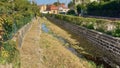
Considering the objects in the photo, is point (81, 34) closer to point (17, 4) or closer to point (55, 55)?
point (17, 4)

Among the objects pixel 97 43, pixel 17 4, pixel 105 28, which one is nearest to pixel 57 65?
pixel 97 43

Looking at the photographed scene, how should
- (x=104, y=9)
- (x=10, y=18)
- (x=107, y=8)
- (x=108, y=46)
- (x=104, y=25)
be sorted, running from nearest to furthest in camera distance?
(x=10, y=18)
(x=108, y=46)
(x=104, y=25)
(x=107, y=8)
(x=104, y=9)

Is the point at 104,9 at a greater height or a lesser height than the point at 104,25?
lesser

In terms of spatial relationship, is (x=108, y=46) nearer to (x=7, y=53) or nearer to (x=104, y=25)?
(x=104, y=25)

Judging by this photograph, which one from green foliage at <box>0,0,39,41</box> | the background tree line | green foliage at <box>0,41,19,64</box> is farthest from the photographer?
the background tree line

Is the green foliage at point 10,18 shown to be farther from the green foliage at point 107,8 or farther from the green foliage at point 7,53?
the green foliage at point 107,8

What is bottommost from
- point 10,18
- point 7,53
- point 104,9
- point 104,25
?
point 104,9

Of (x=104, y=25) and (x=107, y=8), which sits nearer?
(x=104, y=25)

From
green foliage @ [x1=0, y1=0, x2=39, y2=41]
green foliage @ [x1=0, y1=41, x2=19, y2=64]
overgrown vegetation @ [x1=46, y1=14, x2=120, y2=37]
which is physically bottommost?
overgrown vegetation @ [x1=46, y1=14, x2=120, y2=37]

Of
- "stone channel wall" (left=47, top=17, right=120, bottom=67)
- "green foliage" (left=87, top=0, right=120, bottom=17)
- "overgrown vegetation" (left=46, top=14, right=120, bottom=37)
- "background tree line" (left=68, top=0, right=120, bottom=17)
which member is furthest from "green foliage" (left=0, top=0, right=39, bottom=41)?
"background tree line" (left=68, top=0, right=120, bottom=17)

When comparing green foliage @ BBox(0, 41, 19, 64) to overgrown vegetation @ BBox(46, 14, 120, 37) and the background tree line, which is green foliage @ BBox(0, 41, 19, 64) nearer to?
overgrown vegetation @ BBox(46, 14, 120, 37)

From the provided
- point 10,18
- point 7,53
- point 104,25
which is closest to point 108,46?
point 104,25

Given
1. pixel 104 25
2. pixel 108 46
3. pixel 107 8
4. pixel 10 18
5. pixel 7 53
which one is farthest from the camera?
pixel 107 8

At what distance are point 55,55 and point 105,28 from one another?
948cm
